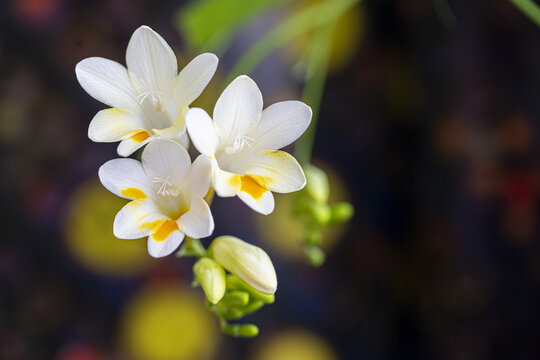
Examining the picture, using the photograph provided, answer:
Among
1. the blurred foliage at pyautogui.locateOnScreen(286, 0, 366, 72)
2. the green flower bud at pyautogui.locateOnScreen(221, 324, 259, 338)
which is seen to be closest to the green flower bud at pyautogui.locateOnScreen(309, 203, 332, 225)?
the green flower bud at pyautogui.locateOnScreen(221, 324, 259, 338)

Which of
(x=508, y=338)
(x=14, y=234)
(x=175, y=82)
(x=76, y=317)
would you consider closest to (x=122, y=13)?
(x=14, y=234)

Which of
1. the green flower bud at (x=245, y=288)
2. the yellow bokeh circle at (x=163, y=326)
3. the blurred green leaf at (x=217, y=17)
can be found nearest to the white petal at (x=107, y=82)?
the green flower bud at (x=245, y=288)

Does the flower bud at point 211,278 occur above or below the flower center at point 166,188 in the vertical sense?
below

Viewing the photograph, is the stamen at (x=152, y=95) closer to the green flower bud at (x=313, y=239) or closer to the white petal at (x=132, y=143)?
the white petal at (x=132, y=143)

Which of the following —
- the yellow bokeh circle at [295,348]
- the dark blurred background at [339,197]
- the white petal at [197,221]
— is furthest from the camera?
the yellow bokeh circle at [295,348]

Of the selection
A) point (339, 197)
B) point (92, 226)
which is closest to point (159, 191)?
point (92, 226)

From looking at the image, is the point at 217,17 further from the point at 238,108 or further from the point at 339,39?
the point at 339,39

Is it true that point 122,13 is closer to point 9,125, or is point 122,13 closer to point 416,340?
point 9,125
